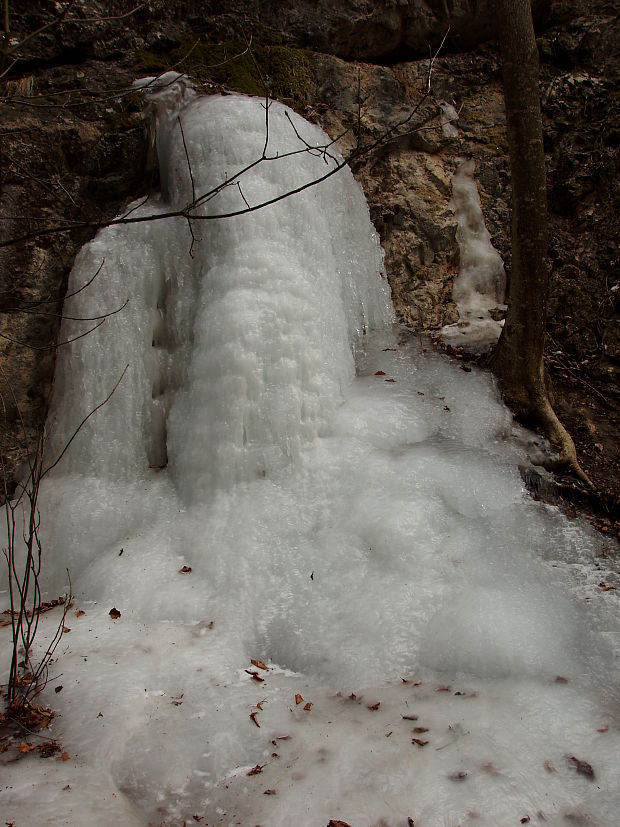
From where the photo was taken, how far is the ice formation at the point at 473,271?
18.1 ft

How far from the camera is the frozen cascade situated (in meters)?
2.34

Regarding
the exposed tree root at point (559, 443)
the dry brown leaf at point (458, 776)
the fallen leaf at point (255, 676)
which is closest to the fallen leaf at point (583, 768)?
the dry brown leaf at point (458, 776)

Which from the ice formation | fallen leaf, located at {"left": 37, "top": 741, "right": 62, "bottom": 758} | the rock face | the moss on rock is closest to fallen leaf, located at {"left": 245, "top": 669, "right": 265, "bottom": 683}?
fallen leaf, located at {"left": 37, "top": 741, "right": 62, "bottom": 758}

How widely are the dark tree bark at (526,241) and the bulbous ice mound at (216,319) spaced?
1275mm

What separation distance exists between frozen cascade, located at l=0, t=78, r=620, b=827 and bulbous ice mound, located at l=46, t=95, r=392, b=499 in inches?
0.7

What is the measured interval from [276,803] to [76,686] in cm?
105

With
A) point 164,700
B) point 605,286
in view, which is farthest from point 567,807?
point 605,286

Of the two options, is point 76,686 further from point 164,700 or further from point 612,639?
point 612,639

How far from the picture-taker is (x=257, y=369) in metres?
4.08

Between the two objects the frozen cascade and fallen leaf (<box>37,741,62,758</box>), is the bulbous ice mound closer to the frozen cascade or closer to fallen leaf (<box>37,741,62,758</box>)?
the frozen cascade

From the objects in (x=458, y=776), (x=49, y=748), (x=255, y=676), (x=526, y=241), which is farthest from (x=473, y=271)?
(x=49, y=748)

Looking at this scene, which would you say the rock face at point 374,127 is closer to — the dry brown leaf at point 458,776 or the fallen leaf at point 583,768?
the fallen leaf at point 583,768

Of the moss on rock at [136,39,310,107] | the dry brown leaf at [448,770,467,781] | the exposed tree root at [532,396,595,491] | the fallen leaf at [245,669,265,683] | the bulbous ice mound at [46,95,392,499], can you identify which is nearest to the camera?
the dry brown leaf at [448,770,467,781]

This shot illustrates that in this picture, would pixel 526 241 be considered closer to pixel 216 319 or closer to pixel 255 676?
pixel 216 319
